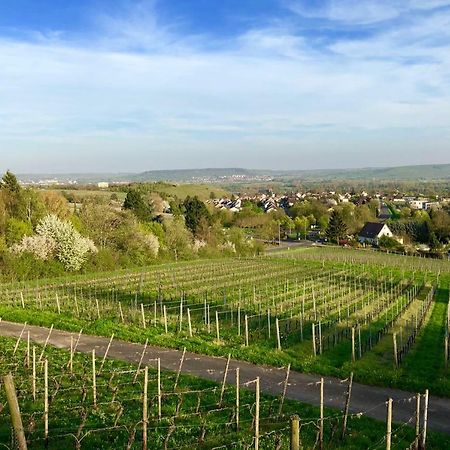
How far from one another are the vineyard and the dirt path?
515 mm

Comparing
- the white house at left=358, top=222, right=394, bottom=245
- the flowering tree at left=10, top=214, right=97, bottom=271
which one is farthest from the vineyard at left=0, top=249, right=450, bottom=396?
the white house at left=358, top=222, right=394, bottom=245

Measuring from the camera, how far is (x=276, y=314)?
2573 cm

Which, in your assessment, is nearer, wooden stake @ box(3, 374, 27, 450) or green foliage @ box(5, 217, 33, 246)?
wooden stake @ box(3, 374, 27, 450)

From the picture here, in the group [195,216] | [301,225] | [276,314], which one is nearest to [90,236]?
[195,216]

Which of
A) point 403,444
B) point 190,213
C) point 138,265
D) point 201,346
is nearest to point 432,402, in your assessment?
point 403,444

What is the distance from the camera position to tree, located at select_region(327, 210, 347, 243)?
3386 inches

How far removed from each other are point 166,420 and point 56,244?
34.2m

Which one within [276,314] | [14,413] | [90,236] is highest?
[14,413]

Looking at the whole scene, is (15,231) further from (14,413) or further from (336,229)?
(336,229)

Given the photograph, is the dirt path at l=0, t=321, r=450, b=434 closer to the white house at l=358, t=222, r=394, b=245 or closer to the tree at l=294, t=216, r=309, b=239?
the white house at l=358, t=222, r=394, b=245

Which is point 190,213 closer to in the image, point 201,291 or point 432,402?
point 201,291

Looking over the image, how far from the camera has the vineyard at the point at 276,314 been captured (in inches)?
704

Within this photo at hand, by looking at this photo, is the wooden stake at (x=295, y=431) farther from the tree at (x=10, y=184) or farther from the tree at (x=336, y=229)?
the tree at (x=336, y=229)

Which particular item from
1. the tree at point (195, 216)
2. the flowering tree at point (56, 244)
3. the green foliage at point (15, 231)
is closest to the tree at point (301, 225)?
the tree at point (195, 216)
